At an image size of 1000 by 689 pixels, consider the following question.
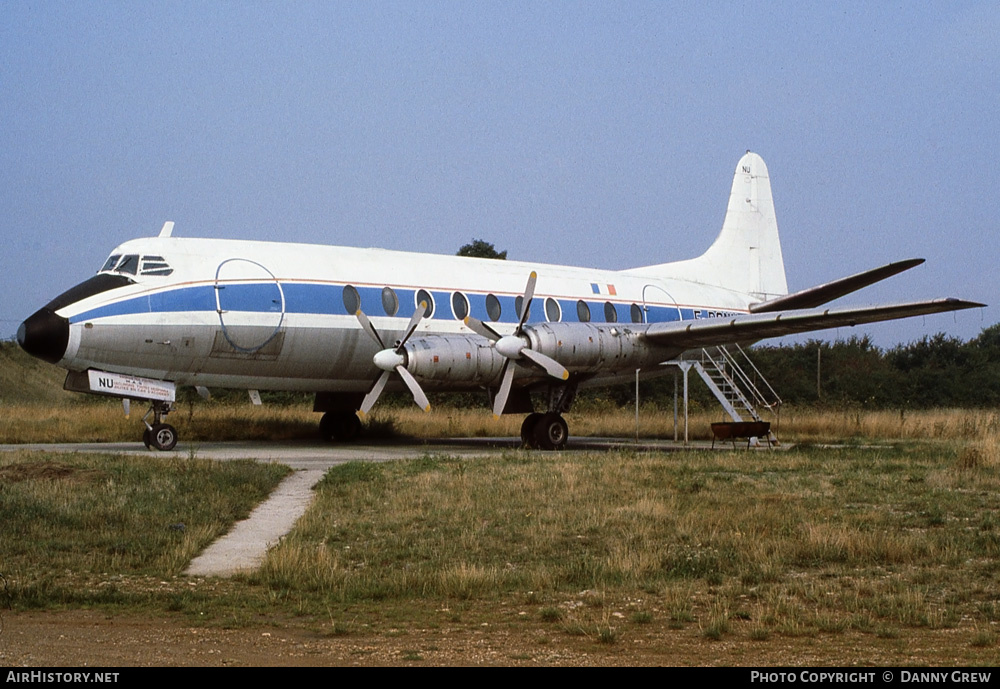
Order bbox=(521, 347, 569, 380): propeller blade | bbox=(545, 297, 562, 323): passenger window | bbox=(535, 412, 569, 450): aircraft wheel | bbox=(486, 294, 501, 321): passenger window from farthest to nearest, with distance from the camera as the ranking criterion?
bbox=(545, 297, 562, 323): passenger window, bbox=(486, 294, 501, 321): passenger window, bbox=(535, 412, 569, 450): aircraft wheel, bbox=(521, 347, 569, 380): propeller blade

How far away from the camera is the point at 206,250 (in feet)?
73.9

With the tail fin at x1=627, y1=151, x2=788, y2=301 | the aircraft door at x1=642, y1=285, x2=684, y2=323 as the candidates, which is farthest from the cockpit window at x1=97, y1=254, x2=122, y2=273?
the tail fin at x1=627, y1=151, x2=788, y2=301

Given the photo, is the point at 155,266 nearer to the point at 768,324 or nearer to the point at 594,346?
the point at 594,346

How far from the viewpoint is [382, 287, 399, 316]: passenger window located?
2419 centimetres

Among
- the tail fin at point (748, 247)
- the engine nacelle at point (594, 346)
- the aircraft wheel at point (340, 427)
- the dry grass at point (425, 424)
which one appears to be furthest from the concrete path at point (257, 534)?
the tail fin at point (748, 247)

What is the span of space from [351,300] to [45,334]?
21.6ft

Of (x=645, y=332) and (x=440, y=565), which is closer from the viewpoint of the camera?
(x=440, y=565)

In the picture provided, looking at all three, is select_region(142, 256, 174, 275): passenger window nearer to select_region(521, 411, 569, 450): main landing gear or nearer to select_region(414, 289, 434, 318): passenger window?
select_region(414, 289, 434, 318): passenger window

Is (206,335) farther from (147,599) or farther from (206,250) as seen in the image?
(147,599)

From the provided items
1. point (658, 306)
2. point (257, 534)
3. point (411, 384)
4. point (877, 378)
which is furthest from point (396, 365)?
point (877, 378)

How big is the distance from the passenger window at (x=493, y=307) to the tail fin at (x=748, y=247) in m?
7.87

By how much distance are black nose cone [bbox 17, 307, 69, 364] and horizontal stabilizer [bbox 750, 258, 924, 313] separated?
18.1 metres

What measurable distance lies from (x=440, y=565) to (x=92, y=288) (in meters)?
13.2
